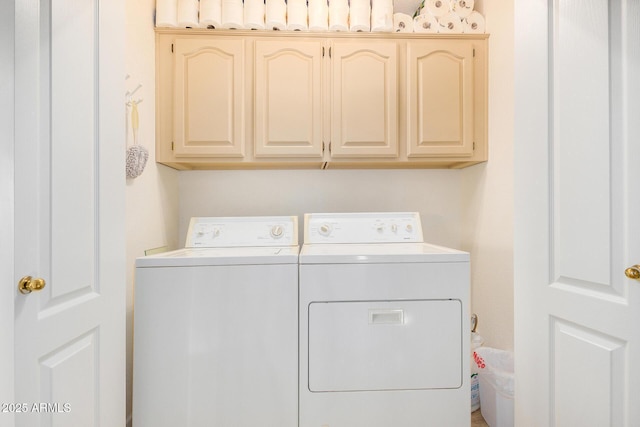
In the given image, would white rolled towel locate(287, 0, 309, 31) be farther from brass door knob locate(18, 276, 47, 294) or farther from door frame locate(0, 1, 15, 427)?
brass door knob locate(18, 276, 47, 294)

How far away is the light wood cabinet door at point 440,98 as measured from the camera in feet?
6.14

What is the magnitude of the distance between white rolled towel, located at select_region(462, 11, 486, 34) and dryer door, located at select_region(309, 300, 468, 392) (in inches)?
65.8

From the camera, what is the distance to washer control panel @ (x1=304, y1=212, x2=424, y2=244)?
75.7 inches

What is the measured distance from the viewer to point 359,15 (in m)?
1.83

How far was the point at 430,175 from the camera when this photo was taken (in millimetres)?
2264

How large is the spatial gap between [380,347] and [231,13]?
198 cm

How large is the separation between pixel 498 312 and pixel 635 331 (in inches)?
43.3

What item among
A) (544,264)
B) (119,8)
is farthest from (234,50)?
(544,264)

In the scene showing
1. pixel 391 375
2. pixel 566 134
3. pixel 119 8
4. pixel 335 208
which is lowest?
pixel 391 375

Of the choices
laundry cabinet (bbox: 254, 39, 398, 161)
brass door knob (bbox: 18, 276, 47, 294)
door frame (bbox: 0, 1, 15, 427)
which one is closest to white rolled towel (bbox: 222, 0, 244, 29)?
laundry cabinet (bbox: 254, 39, 398, 161)

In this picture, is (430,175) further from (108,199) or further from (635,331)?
(108,199)

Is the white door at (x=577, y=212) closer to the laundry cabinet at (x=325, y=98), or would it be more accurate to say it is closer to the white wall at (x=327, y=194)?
the laundry cabinet at (x=325, y=98)

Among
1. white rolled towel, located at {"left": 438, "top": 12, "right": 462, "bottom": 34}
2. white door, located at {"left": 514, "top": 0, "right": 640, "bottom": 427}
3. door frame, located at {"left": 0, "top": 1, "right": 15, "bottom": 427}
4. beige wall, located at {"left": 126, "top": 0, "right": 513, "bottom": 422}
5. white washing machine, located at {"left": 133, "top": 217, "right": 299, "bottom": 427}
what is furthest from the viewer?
white rolled towel, located at {"left": 438, "top": 12, "right": 462, "bottom": 34}

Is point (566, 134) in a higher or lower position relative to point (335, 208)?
higher
